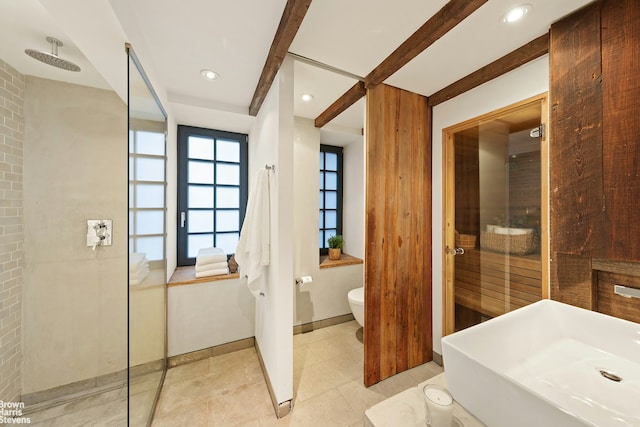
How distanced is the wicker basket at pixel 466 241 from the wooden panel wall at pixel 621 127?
29.7 inches

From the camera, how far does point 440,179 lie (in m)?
1.92

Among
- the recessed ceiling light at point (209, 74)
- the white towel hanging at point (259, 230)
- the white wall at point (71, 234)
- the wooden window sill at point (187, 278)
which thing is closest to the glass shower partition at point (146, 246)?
the wooden window sill at point (187, 278)

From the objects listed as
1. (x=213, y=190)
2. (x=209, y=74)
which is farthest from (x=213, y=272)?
(x=209, y=74)

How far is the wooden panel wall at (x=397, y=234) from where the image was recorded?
1719 millimetres

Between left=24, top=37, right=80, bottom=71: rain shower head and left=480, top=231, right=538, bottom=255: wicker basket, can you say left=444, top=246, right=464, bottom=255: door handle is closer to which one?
left=480, top=231, right=538, bottom=255: wicker basket

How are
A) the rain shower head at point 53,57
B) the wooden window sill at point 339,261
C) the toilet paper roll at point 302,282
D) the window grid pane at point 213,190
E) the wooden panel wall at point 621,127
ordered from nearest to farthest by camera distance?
1. the wooden panel wall at point 621,127
2. the rain shower head at point 53,57
3. the toilet paper roll at point 302,282
4. the window grid pane at point 213,190
5. the wooden window sill at point 339,261

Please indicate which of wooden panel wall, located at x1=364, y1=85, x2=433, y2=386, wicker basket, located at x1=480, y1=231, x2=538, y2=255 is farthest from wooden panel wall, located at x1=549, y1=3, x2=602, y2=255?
wooden panel wall, located at x1=364, y1=85, x2=433, y2=386

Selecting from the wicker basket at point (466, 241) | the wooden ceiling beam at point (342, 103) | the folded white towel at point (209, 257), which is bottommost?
the folded white towel at point (209, 257)

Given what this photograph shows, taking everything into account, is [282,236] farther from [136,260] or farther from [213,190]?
[213,190]

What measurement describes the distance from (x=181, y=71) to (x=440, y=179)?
228 centimetres

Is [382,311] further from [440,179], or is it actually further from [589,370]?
[440,179]

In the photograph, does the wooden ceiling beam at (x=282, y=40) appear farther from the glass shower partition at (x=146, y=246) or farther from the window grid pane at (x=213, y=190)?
the window grid pane at (x=213, y=190)

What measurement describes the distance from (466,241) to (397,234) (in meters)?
0.60

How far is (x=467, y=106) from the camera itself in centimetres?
174
